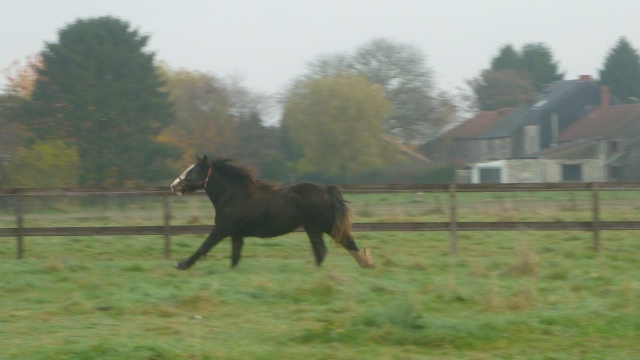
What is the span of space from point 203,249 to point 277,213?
114cm

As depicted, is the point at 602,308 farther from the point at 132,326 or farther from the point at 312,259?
the point at 312,259

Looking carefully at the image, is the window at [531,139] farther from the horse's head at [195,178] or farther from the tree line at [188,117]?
the horse's head at [195,178]

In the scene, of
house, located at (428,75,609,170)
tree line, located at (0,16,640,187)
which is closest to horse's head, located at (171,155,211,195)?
tree line, located at (0,16,640,187)

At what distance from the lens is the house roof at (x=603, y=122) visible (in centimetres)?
5428

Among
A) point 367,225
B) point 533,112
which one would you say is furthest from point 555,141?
point 367,225

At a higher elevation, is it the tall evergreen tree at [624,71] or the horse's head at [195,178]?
the tall evergreen tree at [624,71]

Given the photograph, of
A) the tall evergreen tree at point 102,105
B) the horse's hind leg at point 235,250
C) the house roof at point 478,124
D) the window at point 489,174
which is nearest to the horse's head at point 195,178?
the horse's hind leg at point 235,250

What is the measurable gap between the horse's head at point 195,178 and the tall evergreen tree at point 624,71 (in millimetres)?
71971

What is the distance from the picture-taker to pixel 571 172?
173 ft

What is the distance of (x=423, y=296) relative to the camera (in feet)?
29.5

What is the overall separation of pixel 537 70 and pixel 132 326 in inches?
3348

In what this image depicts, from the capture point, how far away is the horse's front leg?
37.6ft

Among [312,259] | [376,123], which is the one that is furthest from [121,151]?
[312,259]

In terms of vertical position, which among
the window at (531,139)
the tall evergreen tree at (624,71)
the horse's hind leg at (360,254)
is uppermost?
the tall evergreen tree at (624,71)
